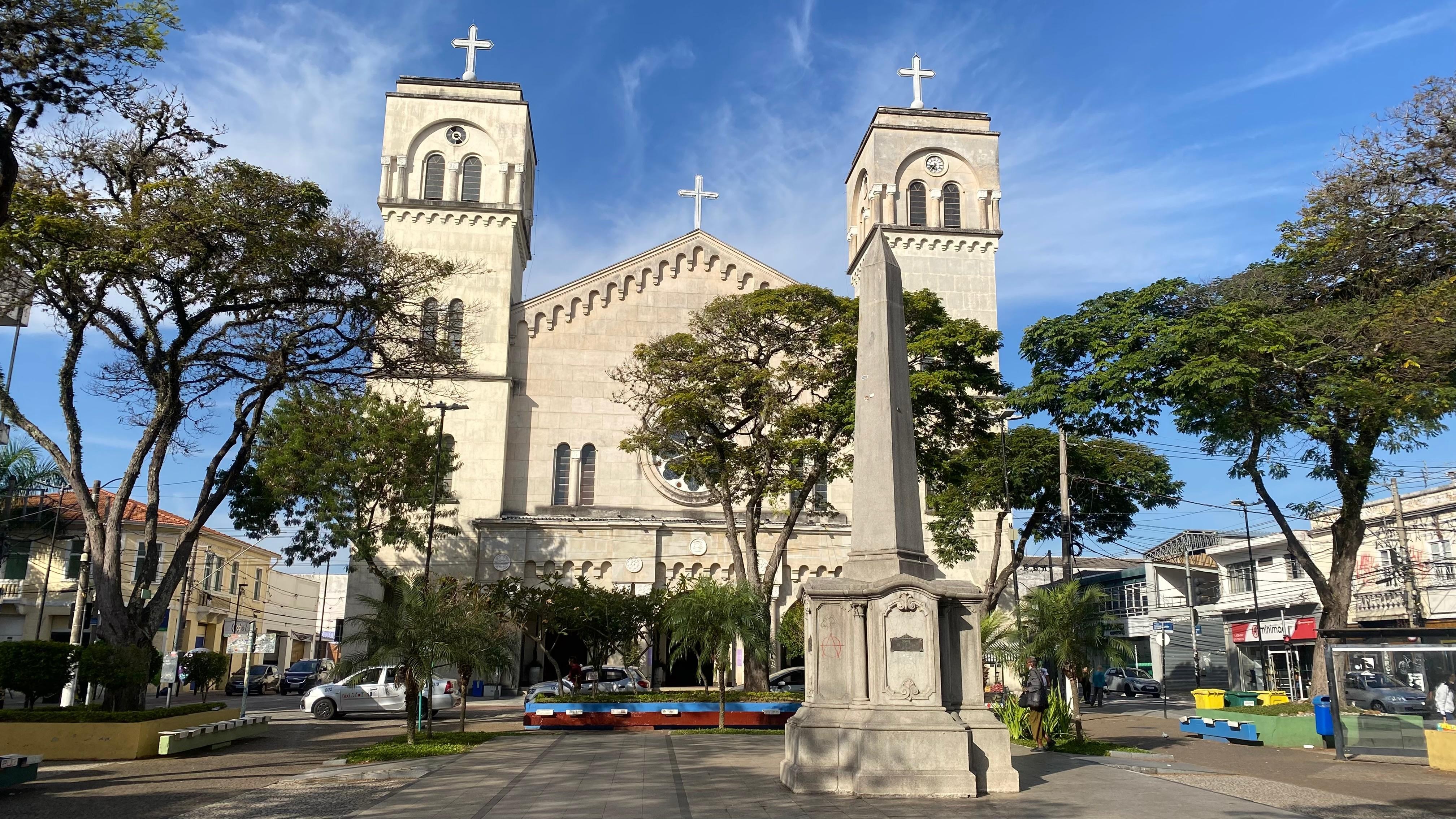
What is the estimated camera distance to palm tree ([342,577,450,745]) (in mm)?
18031

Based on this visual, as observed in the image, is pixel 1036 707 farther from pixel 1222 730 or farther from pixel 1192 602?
pixel 1192 602

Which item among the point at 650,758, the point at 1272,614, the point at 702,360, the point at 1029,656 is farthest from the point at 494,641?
the point at 1272,614

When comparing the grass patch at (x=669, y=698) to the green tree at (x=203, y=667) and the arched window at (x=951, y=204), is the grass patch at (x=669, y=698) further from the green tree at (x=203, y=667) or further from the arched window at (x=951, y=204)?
the arched window at (x=951, y=204)

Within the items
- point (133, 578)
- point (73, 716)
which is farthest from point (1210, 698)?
point (133, 578)

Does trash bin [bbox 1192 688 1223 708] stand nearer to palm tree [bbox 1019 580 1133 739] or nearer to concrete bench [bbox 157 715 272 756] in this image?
palm tree [bbox 1019 580 1133 739]

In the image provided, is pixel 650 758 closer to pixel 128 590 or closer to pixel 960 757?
pixel 960 757

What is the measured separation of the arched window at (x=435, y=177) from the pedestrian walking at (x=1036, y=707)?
2735 cm

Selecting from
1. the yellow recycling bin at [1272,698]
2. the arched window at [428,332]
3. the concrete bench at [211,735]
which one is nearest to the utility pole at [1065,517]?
the yellow recycling bin at [1272,698]

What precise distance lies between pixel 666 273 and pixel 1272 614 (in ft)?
101

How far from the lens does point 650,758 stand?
16141mm

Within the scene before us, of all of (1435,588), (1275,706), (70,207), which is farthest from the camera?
(1435,588)

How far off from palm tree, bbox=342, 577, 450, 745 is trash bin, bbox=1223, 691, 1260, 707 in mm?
20519

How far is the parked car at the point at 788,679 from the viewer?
29906mm

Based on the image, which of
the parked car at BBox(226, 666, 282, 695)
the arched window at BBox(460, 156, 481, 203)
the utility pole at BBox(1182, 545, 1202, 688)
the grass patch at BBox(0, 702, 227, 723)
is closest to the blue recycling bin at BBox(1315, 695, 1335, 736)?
the grass patch at BBox(0, 702, 227, 723)
